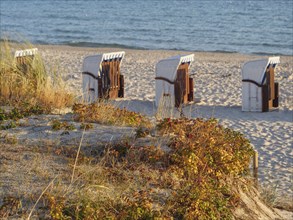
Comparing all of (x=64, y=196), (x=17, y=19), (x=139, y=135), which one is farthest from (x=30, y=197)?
(x=17, y=19)

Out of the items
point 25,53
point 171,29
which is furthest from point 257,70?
point 171,29

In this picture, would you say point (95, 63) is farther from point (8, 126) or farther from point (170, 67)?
point (8, 126)

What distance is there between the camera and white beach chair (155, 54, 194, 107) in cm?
1279

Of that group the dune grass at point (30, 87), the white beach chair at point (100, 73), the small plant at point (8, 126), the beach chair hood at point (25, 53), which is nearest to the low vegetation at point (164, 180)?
the small plant at point (8, 126)

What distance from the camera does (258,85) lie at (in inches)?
504

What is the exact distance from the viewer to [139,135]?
21.1 feet

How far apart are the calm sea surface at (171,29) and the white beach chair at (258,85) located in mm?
10791

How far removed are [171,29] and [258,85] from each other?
26.2 m

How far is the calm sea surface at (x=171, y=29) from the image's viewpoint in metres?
31.0

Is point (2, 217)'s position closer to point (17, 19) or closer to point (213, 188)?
point (213, 188)

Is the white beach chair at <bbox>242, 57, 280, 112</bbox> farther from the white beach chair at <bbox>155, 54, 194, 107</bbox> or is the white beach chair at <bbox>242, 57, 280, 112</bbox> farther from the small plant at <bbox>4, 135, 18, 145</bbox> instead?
the small plant at <bbox>4, 135, 18, 145</bbox>

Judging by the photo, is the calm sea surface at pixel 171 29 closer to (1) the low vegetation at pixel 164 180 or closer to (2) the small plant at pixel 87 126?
(2) the small plant at pixel 87 126

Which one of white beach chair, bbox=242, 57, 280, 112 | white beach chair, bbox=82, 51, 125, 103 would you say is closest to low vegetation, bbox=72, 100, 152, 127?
white beach chair, bbox=82, 51, 125, 103

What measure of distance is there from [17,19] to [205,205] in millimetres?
43635
